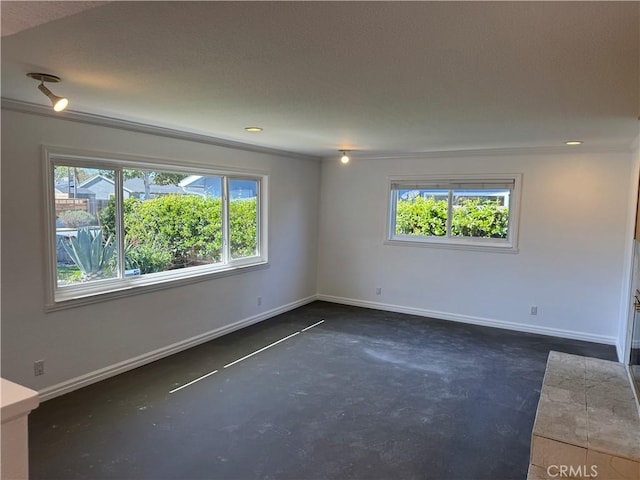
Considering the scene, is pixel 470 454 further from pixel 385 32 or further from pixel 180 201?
pixel 180 201

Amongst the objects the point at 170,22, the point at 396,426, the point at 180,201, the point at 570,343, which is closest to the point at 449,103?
the point at 170,22

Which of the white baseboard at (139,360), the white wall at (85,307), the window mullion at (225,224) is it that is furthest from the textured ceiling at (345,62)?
the white baseboard at (139,360)

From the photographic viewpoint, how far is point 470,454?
2.69 m

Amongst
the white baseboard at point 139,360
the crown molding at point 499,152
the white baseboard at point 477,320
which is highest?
the crown molding at point 499,152

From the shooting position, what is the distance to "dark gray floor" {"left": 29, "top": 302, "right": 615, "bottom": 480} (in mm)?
2531

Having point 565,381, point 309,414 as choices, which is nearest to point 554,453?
point 565,381

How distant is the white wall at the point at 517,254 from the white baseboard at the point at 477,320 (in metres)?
0.01

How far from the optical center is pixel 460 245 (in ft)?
18.4

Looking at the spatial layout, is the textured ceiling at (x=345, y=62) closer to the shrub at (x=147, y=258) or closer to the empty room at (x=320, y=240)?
the empty room at (x=320, y=240)

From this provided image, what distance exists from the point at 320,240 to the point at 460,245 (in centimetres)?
215

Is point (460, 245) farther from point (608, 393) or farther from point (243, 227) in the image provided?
point (608, 393)

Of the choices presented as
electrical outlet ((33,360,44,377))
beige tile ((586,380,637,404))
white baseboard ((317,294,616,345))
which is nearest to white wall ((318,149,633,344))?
white baseboard ((317,294,616,345))

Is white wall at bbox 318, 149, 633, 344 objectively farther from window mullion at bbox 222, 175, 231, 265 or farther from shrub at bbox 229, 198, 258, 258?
window mullion at bbox 222, 175, 231, 265

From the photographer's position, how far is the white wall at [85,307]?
2.99 metres
